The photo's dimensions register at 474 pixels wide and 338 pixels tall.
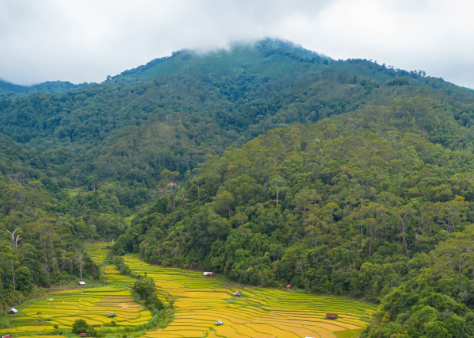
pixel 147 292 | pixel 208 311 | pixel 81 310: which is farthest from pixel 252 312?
pixel 81 310

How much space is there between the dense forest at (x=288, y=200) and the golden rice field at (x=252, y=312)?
2.23 m

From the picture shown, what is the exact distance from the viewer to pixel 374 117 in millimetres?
78188

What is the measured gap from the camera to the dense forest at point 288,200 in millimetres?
36188

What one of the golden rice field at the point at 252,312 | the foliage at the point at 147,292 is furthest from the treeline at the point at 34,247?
the foliage at the point at 147,292

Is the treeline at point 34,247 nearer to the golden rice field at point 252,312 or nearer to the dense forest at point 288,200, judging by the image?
the dense forest at point 288,200

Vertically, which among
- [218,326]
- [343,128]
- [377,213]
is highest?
[343,128]

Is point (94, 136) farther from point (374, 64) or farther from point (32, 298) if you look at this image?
point (374, 64)

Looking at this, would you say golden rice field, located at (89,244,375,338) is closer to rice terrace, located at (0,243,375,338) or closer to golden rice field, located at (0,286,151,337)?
rice terrace, located at (0,243,375,338)

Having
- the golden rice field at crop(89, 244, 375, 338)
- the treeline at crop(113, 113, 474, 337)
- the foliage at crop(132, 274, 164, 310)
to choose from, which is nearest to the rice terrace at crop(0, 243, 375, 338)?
the golden rice field at crop(89, 244, 375, 338)

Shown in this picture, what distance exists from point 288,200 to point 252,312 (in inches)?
740

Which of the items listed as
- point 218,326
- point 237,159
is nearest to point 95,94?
point 237,159

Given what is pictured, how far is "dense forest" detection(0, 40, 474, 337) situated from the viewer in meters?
36.2

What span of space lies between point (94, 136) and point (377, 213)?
94436 mm

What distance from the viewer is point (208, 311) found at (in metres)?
35.4
